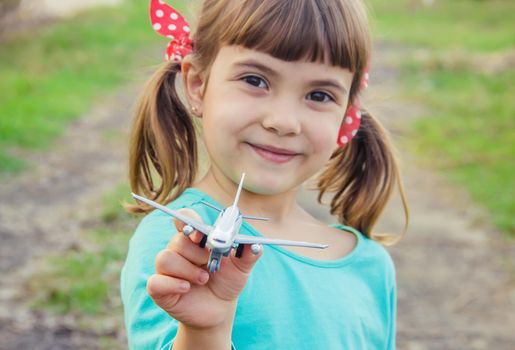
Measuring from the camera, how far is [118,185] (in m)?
6.53

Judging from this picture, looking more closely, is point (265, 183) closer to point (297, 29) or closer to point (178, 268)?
point (297, 29)

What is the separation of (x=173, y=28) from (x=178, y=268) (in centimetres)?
110

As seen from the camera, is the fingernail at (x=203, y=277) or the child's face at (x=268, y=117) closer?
the fingernail at (x=203, y=277)

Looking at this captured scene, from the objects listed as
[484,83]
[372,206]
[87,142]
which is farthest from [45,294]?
[484,83]

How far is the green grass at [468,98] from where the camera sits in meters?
7.45

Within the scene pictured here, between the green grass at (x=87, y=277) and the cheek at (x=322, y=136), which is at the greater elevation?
the cheek at (x=322, y=136)

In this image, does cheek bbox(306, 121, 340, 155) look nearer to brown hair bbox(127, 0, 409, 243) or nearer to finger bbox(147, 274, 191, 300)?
brown hair bbox(127, 0, 409, 243)

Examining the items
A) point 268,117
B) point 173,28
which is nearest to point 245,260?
point 268,117

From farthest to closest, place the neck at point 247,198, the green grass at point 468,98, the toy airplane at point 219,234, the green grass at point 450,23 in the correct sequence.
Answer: the green grass at point 450,23 < the green grass at point 468,98 < the neck at point 247,198 < the toy airplane at point 219,234

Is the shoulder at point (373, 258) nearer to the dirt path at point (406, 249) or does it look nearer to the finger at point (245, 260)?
the dirt path at point (406, 249)

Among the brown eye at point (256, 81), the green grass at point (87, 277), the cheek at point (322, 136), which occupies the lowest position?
the green grass at point (87, 277)

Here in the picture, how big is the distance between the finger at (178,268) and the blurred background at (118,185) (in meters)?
1.38

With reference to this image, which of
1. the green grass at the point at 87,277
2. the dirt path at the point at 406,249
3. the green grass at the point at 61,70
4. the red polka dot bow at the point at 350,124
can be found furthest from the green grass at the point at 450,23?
the red polka dot bow at the point at 350,124

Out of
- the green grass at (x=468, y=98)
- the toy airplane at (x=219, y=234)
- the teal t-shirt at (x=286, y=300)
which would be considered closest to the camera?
the toy airplane at (x=219, y=234)
